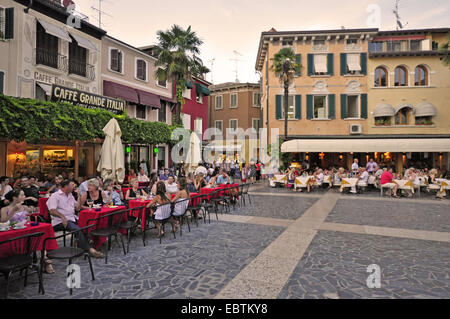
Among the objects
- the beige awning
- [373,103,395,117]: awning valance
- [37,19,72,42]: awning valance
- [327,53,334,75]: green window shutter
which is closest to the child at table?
[37,19,72,42]: awning valance

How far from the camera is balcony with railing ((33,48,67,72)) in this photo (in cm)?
1273

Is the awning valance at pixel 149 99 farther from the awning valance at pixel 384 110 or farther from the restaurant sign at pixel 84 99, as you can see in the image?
the awning valance at pixel 384 110

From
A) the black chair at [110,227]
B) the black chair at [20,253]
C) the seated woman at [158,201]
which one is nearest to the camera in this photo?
the black chair at [20,253]

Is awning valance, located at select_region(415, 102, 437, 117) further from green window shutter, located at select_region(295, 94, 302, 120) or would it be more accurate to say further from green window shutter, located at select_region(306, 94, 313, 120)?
green window shutter, located at select_region(295, 94, 302, 120)

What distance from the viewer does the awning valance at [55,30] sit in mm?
12500

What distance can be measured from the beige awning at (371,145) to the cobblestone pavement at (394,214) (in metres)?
7.75

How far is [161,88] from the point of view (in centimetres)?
2200

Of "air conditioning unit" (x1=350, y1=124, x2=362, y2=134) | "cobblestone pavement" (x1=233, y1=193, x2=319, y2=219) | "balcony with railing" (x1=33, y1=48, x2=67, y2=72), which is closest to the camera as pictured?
"cobblestone pavement" (x1=233, y1=193, x2=319, y2=219)

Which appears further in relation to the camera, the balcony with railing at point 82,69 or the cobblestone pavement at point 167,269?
the balcony with railing at point 82,69

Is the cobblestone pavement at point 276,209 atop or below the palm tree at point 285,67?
below

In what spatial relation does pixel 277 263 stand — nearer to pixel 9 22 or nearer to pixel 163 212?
pixel 163 212

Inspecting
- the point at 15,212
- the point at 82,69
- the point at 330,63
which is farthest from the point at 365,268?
the point at 330,63

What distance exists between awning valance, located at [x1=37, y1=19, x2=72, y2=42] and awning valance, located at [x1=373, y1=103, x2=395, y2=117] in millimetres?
22228

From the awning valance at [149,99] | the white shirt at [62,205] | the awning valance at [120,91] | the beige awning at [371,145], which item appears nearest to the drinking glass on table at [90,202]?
the white shirt at [62,205]
